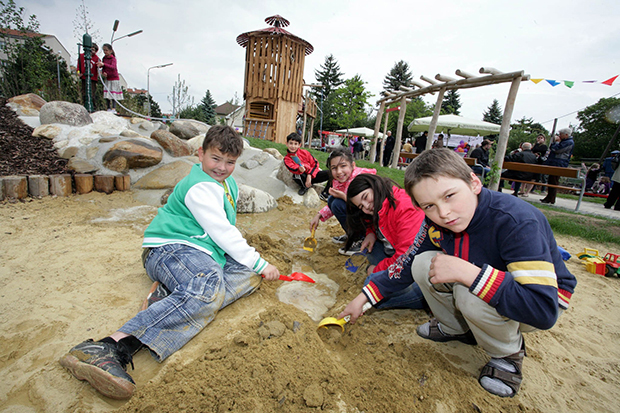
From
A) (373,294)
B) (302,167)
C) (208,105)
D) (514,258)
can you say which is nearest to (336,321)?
(373,294)

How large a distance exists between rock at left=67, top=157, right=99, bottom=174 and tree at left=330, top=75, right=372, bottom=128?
27.4m

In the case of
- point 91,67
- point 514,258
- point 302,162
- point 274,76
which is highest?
point 274,76

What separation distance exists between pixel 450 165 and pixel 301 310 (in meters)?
1.30

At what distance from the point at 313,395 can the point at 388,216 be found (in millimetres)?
1435

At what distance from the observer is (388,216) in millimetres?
2336

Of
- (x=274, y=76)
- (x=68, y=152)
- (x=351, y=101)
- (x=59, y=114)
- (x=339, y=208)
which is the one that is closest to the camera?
(x=339, y=208)

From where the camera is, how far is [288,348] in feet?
4.88

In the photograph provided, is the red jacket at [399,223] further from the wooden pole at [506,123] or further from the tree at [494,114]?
the tree at [494,114]

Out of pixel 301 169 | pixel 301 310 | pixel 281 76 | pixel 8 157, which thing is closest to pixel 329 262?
pixel 301 310

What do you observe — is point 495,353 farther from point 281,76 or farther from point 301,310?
point 281,76

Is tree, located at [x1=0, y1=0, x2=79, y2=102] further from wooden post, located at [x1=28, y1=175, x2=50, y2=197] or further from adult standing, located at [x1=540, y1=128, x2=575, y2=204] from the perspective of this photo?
adult standing, located at [x1=540, y1=128, x2=575, y2=204]

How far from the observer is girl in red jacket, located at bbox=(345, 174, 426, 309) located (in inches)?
80.0

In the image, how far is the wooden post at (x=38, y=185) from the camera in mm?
3656

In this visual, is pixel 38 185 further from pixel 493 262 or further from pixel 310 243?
pixel 493 262
